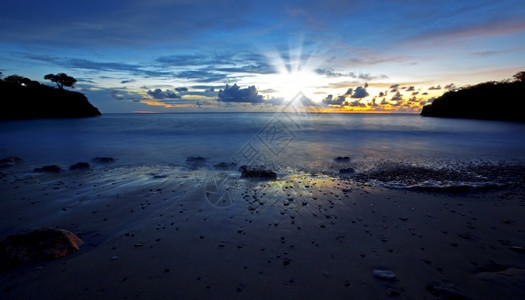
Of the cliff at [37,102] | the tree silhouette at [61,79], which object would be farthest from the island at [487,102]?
the tree silhouette at [61,79]

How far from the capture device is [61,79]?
86.0m

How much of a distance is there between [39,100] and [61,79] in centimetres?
1670

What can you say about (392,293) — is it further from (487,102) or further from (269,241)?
(487,102)

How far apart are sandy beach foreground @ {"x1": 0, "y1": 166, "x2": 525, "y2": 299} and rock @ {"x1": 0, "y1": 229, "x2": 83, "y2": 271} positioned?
18 cm

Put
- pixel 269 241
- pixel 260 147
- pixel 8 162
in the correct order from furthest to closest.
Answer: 1. pixel 260 147
2. pixel 8 162
3. pixel 269 241

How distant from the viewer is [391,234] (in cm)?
505

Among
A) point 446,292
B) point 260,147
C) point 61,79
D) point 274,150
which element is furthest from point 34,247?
point 61,79

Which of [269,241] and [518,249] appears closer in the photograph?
[518,249]

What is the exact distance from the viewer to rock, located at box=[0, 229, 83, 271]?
3.90 meters

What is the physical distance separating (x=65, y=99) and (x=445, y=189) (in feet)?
334

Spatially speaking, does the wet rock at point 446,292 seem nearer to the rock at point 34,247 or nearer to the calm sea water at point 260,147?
the rock at point 34,247

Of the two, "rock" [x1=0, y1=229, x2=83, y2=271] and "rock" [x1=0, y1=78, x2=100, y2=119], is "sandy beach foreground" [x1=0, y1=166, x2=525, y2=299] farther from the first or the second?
"rock" [x1=0, y1=78, x2=100, y2=119]

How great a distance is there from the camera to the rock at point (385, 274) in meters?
3.70

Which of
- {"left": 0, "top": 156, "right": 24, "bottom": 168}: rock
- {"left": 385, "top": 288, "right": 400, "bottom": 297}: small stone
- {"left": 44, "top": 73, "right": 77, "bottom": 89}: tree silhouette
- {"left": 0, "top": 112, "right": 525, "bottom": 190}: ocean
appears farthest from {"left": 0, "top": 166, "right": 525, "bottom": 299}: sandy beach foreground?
{"left": 44, "top": 73, "right": 77, "bottom": 89}: tree silhouette
